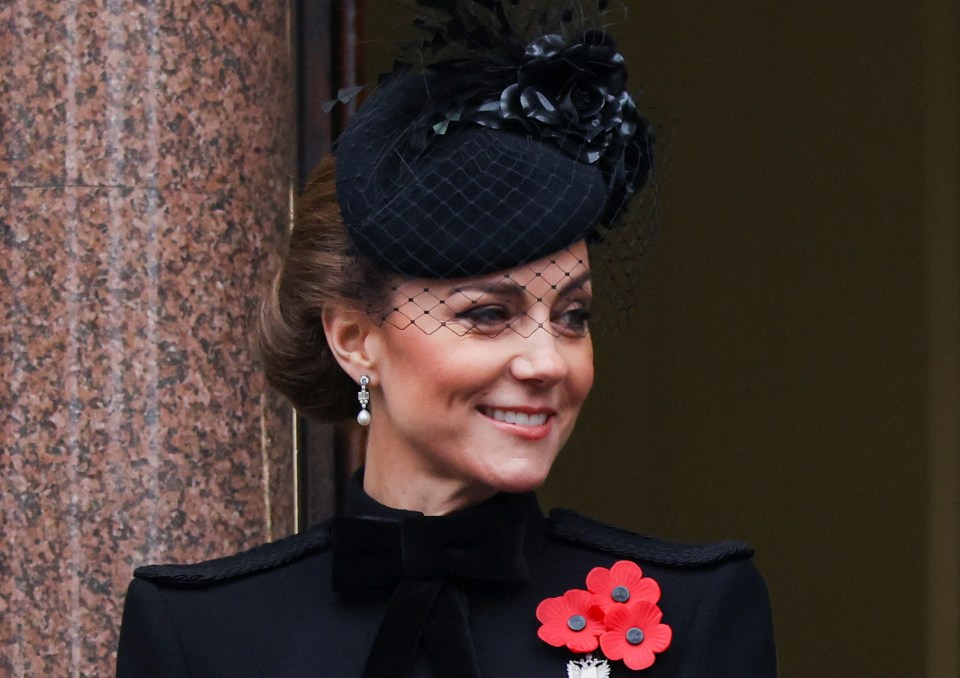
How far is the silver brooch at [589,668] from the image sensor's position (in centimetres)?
250

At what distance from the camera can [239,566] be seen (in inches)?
107

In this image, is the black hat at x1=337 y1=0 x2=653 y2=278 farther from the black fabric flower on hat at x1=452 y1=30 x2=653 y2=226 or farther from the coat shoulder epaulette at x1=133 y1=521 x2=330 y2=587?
the coat shoulder epaulette at x1=133 y1=521 x2=330 y2=587

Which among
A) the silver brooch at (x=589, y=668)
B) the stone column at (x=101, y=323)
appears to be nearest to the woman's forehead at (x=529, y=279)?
the silver brooch at (x=589, y=668)

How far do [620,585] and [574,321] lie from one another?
0.38 metres

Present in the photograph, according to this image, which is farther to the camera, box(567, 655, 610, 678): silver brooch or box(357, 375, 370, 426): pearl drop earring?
box(357, 375, 370, 426): pearl drop earring

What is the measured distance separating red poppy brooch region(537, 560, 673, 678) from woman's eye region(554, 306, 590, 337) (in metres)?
0.34

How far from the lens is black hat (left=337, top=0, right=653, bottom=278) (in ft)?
8.19

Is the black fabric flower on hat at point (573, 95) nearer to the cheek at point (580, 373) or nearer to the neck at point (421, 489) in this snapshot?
the cheek at point (580, 373)

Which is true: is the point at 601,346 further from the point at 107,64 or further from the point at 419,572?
the point at 419,572

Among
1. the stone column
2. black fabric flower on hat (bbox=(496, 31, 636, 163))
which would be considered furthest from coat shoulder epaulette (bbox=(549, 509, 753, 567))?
the stone column

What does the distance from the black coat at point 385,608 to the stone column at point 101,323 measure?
25.6 inches

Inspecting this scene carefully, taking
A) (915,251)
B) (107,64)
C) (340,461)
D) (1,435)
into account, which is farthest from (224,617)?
(915,251)

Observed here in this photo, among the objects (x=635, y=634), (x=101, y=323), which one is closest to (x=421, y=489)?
(x=635, y=634)

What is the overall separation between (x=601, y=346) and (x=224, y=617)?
347 cm
